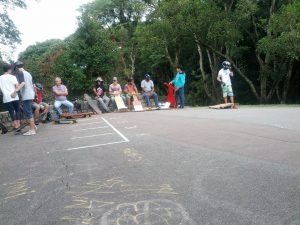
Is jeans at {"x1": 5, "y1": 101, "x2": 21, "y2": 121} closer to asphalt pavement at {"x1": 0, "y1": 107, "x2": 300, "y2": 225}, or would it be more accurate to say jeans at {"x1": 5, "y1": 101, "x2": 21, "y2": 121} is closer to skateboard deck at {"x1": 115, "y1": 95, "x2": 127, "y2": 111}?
asphalt pavement at {"x1": 0, "y1": 107, "x2": 300, "y2": 225}

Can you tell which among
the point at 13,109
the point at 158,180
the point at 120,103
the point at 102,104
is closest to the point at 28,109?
the point at 13,109

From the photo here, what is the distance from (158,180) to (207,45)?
24.3 metres

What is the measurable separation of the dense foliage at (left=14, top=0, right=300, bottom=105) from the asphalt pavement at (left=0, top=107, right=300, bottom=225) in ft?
51.4

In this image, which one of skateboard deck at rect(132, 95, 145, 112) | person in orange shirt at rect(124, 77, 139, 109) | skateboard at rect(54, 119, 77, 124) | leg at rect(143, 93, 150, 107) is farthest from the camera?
person in orange shirt at rect(124, 77, 139, 109)

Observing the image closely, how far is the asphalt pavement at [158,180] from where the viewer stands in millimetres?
3697

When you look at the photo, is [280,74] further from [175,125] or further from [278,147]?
[278,147]

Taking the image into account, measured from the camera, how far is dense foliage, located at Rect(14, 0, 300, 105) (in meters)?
23.8

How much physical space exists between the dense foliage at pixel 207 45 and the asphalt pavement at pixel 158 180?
51.4 feet

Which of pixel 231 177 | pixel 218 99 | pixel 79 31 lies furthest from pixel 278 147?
pixel 218 99

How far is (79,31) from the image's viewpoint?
24.1m

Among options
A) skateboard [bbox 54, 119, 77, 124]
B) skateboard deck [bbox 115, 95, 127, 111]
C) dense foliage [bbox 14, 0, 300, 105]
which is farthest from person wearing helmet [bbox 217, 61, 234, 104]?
skateboard [bbox 54, 119, 77, 124]

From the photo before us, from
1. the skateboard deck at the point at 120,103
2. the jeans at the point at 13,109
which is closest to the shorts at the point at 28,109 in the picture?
the jeans at the point at 13,109

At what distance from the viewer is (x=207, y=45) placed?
28141 mm

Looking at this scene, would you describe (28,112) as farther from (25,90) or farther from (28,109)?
(25,90)
